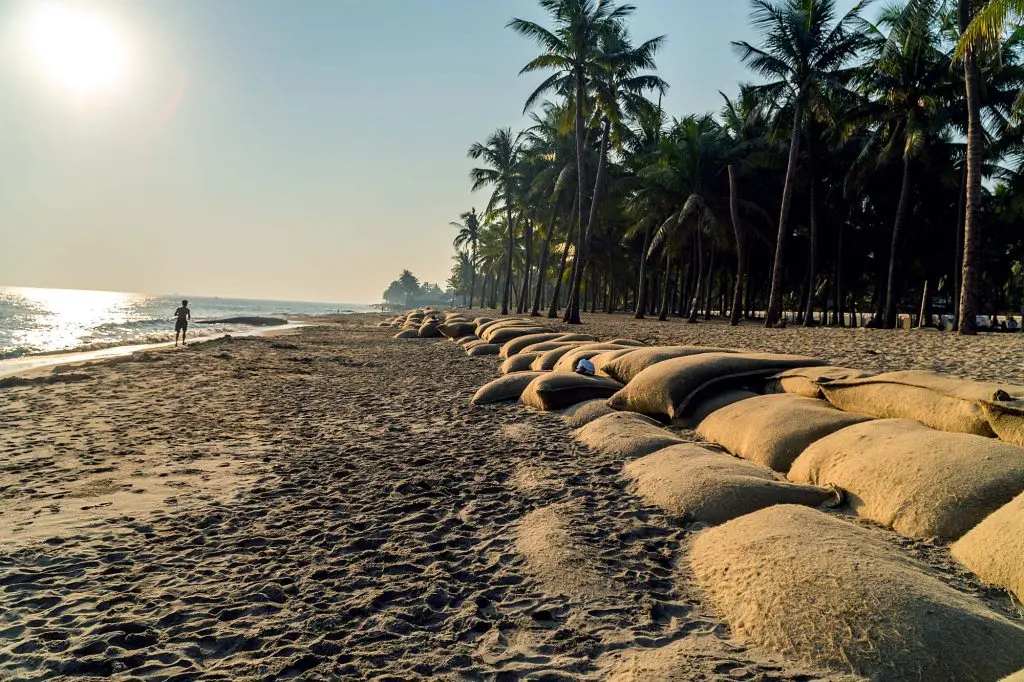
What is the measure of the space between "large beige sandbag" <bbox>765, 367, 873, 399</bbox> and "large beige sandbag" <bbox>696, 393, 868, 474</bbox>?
139 millimetres

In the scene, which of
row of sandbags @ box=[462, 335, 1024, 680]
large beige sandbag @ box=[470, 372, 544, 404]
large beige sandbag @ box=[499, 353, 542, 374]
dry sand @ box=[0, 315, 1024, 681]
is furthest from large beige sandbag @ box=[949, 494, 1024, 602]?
large beige sandbag @ box=[499, 353, 542, 374]

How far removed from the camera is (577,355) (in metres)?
9.65

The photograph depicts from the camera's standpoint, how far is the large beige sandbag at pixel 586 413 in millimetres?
6801

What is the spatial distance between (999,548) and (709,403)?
3.71 meters

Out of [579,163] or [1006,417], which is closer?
[1006,417]

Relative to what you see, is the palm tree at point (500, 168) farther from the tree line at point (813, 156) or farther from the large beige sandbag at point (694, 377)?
the large beige sandbag at point (694, 377)

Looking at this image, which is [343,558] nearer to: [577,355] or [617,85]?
[577,355]

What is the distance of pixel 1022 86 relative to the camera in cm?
1945

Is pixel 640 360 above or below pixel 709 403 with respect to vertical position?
above

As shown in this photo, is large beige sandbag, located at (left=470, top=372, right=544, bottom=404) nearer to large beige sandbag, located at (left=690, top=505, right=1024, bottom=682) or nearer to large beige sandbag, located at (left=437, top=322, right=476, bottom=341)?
large beige sandbag, located at (left=690, top=505, right=1024, bottom=682)

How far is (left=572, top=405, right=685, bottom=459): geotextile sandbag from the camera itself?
5.30 meters

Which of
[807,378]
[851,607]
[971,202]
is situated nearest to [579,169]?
[971,202]

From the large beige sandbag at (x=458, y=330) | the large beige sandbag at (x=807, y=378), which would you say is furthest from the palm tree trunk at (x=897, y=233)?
the large beige sandbag at (x=807, y=378)

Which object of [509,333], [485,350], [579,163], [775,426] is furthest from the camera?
[579,163]
